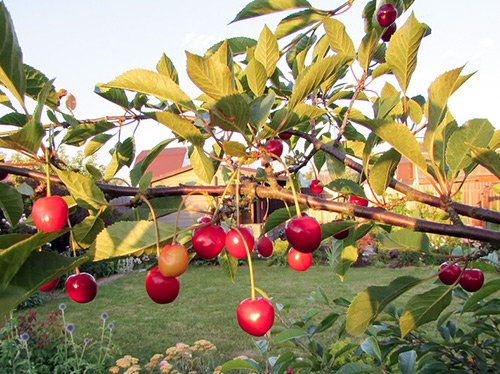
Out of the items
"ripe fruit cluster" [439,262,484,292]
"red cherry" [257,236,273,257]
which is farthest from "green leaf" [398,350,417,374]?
"red cherry" [257,236,273,257]

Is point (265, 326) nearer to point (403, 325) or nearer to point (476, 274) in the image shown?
point (403, 325)

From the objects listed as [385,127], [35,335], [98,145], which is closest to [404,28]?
[385,127]

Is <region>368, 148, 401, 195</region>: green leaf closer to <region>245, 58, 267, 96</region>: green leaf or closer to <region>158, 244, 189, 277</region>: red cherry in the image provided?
<region>245, 58, 267, 96</region>: green leaf

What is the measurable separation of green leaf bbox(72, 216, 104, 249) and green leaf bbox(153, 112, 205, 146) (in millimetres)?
309

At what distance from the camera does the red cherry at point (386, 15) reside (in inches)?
51.6

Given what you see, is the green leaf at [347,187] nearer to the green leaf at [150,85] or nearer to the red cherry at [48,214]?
the green leaf at [150,85]

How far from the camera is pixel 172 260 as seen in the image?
76cm

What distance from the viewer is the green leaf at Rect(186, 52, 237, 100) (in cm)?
76

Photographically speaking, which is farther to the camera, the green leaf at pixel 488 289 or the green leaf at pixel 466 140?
the green leaf at pixel 488 289

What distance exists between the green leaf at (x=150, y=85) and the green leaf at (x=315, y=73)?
247mm

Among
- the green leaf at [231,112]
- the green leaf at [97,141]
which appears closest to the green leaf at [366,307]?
the green leaf at [231,112]

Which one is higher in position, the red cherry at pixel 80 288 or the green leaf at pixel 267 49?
the green leaf at pixel 267 49

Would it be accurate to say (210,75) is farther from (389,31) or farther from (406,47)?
(389,31)

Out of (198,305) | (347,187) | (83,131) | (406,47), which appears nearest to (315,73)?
(406,47)
